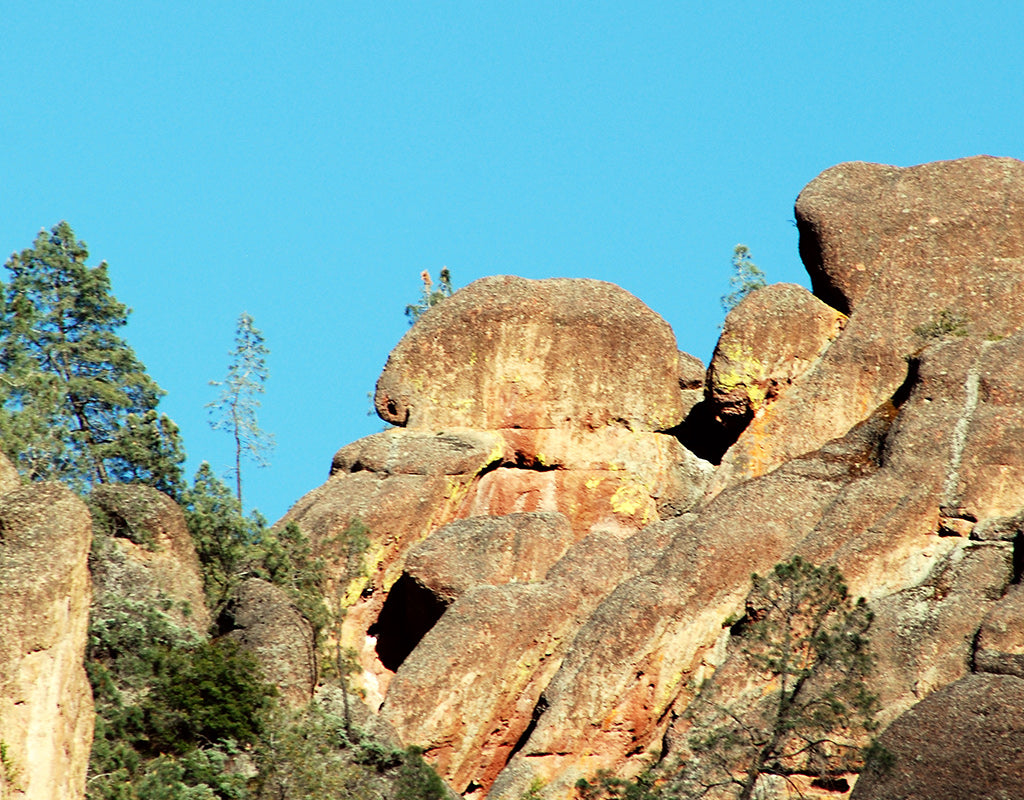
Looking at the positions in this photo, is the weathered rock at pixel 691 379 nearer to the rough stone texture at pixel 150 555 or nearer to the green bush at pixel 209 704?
the rough stone texture at pixel 150 555

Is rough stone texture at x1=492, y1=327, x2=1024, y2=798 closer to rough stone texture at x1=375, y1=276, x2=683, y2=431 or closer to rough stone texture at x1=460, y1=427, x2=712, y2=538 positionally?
rough stone texture at x1=460, y1=427, x2=712, y2=538

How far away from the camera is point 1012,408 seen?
44.3m

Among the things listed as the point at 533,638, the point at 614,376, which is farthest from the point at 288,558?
the point at 614,376

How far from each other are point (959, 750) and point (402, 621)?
16225mm

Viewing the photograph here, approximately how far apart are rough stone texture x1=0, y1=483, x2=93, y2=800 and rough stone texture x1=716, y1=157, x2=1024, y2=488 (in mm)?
18310

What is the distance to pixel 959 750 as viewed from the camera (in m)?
35.6

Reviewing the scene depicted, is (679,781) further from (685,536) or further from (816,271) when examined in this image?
(816,271)

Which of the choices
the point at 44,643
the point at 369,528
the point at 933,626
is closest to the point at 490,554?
the point at 369,528

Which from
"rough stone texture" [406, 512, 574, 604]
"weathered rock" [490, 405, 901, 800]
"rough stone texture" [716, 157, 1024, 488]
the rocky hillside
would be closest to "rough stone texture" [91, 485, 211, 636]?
A: the rocky hillside

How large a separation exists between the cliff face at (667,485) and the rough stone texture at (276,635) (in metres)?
1.99

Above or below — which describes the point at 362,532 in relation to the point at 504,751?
above

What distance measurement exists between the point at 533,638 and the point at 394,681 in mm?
2864

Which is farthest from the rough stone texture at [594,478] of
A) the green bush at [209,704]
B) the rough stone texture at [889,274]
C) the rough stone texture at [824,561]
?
the green bush at [209,704]

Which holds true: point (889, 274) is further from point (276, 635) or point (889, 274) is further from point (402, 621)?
point (276, 635)
